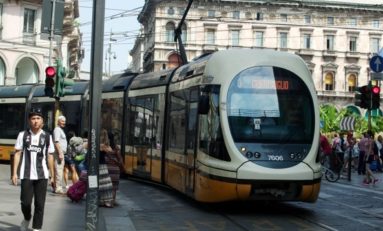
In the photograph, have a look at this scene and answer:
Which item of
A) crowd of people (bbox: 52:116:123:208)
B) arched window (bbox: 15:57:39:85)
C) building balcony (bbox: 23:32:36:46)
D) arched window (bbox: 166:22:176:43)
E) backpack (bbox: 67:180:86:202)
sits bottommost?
backpack (bbox: 67:180:86:202)

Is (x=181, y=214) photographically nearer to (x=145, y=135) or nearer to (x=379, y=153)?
(x=145, y=135)

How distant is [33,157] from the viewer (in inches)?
345

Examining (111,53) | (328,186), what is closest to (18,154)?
(328,186)

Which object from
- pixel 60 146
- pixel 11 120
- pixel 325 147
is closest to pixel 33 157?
pixel 60 146

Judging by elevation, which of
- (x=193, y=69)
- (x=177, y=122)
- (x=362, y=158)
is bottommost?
(x=362, y=158)

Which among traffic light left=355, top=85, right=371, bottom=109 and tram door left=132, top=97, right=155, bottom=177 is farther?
traffic light left=355, top=85, right=371, bottom=109

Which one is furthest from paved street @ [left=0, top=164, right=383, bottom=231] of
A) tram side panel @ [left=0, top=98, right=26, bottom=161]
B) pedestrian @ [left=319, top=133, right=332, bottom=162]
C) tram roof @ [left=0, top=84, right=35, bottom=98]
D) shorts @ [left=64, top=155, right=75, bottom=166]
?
tram roof @ [left=0, top=84, right=35, bottom=98]

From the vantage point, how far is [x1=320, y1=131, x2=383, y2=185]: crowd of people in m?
21.4

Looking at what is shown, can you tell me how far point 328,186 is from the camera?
19375mm

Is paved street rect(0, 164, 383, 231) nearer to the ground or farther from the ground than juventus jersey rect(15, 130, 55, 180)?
nearer to the ground

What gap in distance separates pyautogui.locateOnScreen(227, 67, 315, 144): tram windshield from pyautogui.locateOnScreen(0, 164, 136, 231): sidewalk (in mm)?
2644

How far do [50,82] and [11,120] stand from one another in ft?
31.1

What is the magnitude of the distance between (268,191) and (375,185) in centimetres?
967

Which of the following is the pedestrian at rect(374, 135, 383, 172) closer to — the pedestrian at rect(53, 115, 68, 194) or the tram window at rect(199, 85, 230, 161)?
the pedestrian at rect(53, 115, 68, 194)
